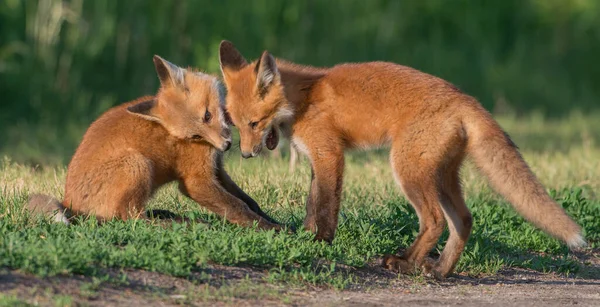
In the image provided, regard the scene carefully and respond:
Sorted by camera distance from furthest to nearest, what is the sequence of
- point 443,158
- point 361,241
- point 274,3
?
point 274,3
point 361,241
point 443,158

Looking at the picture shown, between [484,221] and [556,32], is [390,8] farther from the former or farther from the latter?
[484,221]

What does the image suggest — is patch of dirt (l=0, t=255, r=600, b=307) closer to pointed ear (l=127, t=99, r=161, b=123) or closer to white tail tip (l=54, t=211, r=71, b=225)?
white tail tip (l=54, t=211, r=71, b=225)

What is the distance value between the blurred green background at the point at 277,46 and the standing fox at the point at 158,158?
3.88 metres

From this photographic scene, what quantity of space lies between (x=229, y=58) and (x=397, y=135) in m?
1.59

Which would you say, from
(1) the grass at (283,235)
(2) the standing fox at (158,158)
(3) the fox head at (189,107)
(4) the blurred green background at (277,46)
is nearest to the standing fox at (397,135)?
(3) the fox head at (189,107)

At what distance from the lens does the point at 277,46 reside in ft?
47.6

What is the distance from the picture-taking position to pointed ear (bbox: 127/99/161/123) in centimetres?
682

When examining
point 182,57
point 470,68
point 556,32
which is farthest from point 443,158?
point 556,32

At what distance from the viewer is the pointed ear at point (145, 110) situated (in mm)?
6816

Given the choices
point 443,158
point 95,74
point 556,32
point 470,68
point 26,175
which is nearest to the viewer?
point 443,158

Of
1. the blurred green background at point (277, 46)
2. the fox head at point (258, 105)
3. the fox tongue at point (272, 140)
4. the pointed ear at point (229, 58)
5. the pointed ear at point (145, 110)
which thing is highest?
the pointed ear at point (229, 58)

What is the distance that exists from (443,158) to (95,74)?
8287 mm

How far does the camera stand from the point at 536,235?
7.45 m

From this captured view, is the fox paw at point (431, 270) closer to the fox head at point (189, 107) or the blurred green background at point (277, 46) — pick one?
the fox head at point (189, 107)
